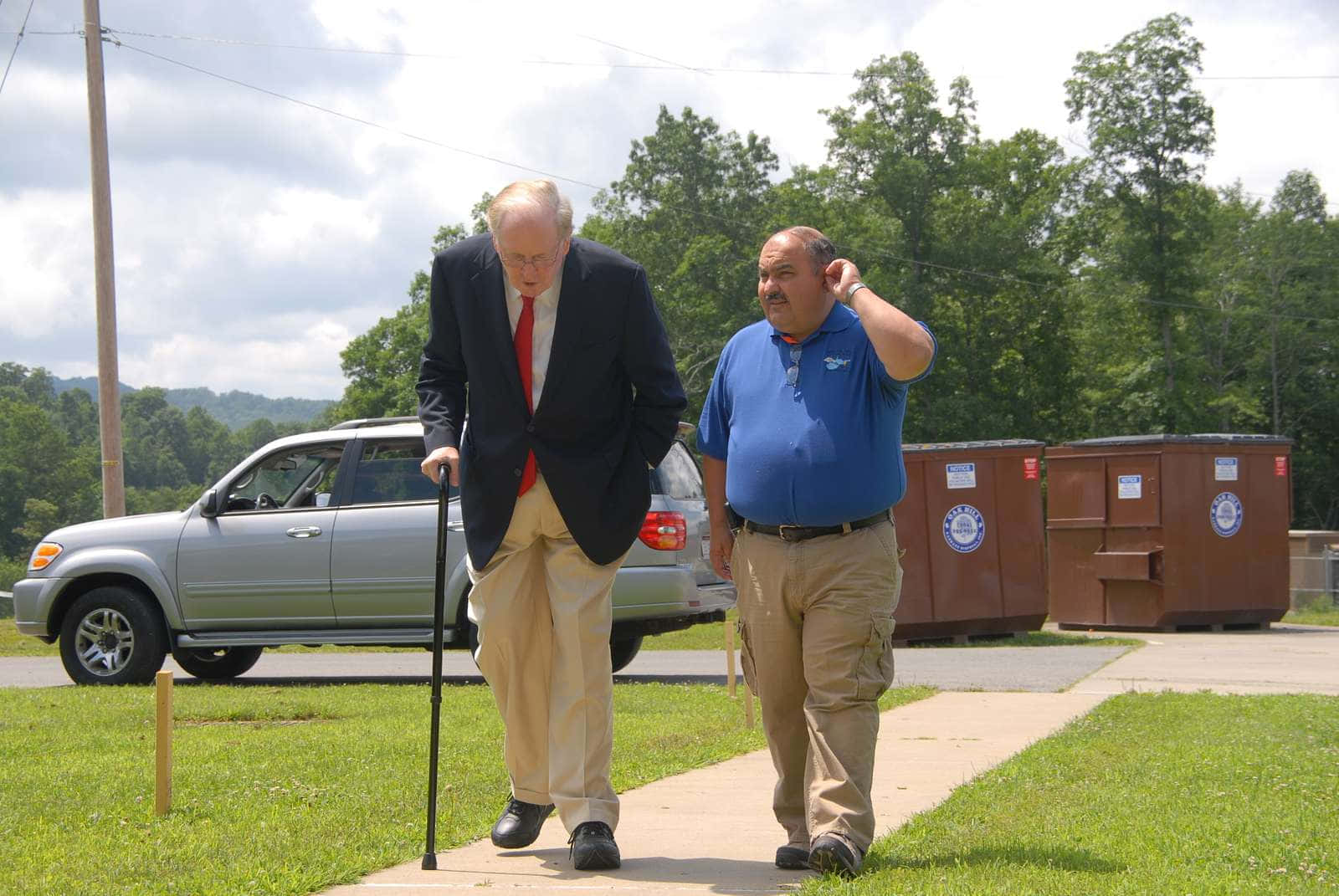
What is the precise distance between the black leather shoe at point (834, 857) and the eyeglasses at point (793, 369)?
1366 millimetres

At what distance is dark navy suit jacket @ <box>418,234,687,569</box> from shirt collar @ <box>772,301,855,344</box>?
0.48 meters

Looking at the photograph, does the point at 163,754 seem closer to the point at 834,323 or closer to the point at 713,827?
the point at 713,827

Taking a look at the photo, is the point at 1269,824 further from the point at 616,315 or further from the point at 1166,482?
the point at 1166,482

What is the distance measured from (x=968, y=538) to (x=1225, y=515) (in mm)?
3664

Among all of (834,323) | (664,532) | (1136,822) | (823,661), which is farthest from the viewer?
(664,532)

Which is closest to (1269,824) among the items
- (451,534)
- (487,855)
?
(487,855)

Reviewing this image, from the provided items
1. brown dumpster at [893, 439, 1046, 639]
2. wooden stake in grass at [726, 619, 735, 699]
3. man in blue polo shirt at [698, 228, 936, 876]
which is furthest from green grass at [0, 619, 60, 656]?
man in blue polo shirt at [698, 228, 936, 876]

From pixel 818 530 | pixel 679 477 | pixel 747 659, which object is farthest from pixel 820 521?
pixel 679 477

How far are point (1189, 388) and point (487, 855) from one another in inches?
1875

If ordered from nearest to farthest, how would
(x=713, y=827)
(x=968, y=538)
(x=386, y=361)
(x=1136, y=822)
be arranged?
(x=1136, y=822)
(x=713, y=827)
(x=968, y=538)
(x=386, y=361)

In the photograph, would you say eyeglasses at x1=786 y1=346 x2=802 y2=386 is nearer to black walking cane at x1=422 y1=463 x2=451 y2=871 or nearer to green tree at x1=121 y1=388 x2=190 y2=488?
black walking cane at x1=422 y1=463 x2=451 y2=871

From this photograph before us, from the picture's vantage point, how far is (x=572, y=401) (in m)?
4.88

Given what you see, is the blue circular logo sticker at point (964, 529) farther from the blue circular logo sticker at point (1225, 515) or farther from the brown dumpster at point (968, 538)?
the blue circular logo sticker at point (1225, 515)

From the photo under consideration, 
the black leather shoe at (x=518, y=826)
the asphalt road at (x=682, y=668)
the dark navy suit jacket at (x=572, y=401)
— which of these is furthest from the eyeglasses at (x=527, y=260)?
the asphalt road at (x=682, y=668)
